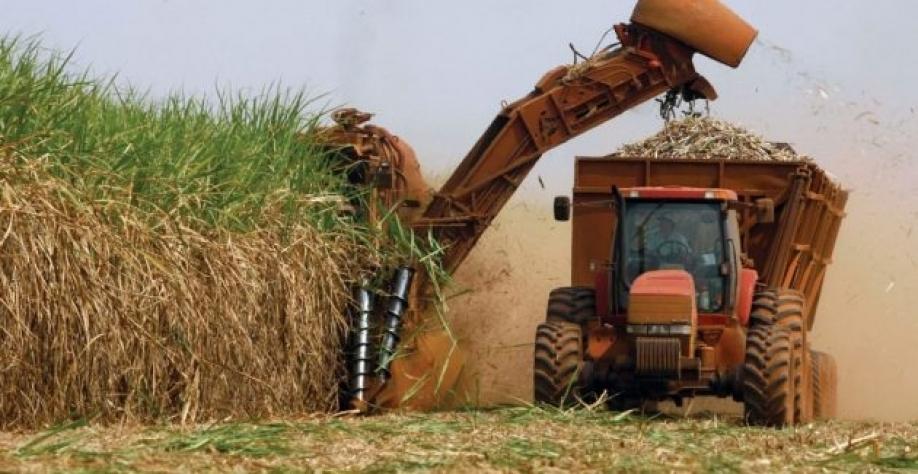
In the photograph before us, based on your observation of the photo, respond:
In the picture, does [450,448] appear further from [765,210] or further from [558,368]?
[765,210]

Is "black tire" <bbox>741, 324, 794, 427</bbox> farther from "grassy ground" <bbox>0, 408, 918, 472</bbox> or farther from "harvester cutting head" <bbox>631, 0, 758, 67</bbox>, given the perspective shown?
"harvester cutting head" <bbox>631, 0, 758, 67</bbox>

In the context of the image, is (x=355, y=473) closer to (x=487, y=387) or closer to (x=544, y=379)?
(x=544, y=379)

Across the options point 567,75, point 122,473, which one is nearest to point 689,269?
point 567,75

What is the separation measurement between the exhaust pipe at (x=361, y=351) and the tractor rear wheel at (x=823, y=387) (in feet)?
12.1

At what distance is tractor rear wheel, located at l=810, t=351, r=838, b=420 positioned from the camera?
603 inches

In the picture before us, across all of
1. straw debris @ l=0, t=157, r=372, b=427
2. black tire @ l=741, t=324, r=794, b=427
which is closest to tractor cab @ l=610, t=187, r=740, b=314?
black tire @ l=741, t=324, r=794, b=427

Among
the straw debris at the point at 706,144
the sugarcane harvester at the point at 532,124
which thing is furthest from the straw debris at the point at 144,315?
the straw debris at the point at 706,144

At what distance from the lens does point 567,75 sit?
1589 cm

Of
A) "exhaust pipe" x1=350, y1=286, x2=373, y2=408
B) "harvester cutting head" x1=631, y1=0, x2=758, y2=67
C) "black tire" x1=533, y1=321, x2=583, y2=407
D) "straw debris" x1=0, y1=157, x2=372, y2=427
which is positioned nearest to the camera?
"straw debris" x1=0, y1=157, x2=372, y2=427

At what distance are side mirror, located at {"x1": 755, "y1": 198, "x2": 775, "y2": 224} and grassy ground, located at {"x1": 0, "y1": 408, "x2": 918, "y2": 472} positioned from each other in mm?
2175

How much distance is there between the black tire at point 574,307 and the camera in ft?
46.4

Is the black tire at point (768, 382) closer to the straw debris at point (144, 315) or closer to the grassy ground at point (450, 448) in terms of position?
the grassy ground at point (450, 448)

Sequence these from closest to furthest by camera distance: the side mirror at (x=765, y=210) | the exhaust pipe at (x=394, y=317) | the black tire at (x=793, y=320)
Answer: the black tire at (x=793, y=320), the side mirror at (x=765, y=210), the exhaust pipe at (x=394, y=317)

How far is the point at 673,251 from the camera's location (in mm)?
13828
